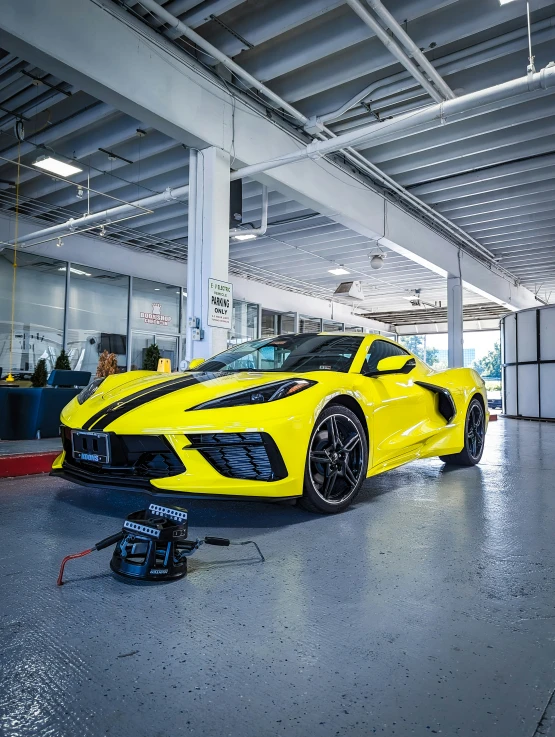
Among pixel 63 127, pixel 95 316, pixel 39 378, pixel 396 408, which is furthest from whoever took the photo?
pixel 95 316

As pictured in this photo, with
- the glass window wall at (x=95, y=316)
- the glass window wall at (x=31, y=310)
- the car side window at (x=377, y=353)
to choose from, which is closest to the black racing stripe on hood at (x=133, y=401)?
the car side window at (x=377, y=353)

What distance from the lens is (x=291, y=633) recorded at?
5.03ft

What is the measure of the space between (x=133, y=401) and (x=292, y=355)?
3.95 feet

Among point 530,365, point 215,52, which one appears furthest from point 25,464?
point 530,365

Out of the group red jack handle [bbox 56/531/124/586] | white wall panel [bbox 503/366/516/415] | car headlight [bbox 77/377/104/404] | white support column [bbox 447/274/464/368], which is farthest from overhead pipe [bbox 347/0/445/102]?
white wall panel [bbox 503/366/516/415]

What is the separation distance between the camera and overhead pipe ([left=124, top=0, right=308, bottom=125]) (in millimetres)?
4977

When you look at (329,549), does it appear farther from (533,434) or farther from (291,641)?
(533,434)

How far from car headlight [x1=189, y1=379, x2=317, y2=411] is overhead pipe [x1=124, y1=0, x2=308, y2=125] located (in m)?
4.12

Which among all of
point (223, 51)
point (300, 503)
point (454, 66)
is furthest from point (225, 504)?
point (454, 66)

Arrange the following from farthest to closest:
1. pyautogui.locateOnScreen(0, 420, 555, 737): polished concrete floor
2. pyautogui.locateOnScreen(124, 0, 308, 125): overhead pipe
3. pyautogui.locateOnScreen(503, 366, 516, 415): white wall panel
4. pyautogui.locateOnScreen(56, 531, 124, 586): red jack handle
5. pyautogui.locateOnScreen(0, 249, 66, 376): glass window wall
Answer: pyautogui.locateOnScreen(503, 366, 516, 415): white wall panel → pyautogui.locateOnScreen(0, 249, 66, 376): glass window wall → pyautogui.locateOnScreen(124, 0, 308, 125): overhead pipe → pyautogui.locateOnScreen(56, 531, 124, 586): red jack handle → pyautogui.locateOnScreen(0, 420, 555, 737): polished concrete floor

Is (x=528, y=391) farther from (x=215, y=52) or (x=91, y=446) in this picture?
(x=91, y=446)

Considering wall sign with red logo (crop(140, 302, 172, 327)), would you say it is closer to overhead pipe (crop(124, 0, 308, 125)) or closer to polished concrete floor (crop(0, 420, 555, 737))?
overhead pipe (crop(124, 0, 308, 125))

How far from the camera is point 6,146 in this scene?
8.16 meters

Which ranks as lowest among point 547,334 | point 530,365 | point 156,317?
point 530,365
